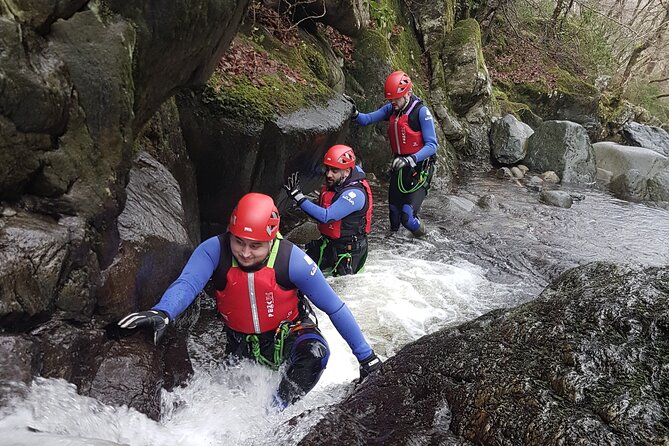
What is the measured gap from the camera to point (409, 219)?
8531 mm

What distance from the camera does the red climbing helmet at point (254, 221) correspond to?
12.3 feet

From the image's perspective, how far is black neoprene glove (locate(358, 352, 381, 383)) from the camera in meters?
3.92

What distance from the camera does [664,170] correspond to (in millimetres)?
14133

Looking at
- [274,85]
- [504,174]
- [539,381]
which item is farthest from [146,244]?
[504,174]

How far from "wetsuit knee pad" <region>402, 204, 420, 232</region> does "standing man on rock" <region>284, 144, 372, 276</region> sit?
1.95 metres

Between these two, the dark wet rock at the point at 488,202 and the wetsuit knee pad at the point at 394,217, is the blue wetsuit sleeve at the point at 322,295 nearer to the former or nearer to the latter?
the wetsuit knee pad at the point at 394,217

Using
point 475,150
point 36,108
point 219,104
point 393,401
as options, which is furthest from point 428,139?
point 475,150

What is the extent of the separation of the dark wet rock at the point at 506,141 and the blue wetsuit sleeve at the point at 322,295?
11.6m

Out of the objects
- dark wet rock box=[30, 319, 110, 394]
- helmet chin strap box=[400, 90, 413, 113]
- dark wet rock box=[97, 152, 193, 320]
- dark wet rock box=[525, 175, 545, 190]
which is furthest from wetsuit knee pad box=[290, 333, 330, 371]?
dark wet rock box=[525, 175, 545, 190]

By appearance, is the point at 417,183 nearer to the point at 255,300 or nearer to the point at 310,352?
the point at 310,352

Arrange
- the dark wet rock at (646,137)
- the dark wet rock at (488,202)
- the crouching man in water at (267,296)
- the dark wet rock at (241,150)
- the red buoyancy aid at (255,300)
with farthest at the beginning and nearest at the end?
the dark wet rock at (646,137), the dark wet rock at (488,202), the dark wet rock at (241,150), the red buoyancy aid at (255,300), the crouching man in water at (267,296)

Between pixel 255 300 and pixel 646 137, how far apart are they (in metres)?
20.0

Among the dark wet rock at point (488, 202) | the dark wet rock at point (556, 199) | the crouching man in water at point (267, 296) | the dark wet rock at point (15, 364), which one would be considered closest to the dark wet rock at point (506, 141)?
the dark wet rock at point (556, 199)

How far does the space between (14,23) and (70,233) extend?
123 centimetres
